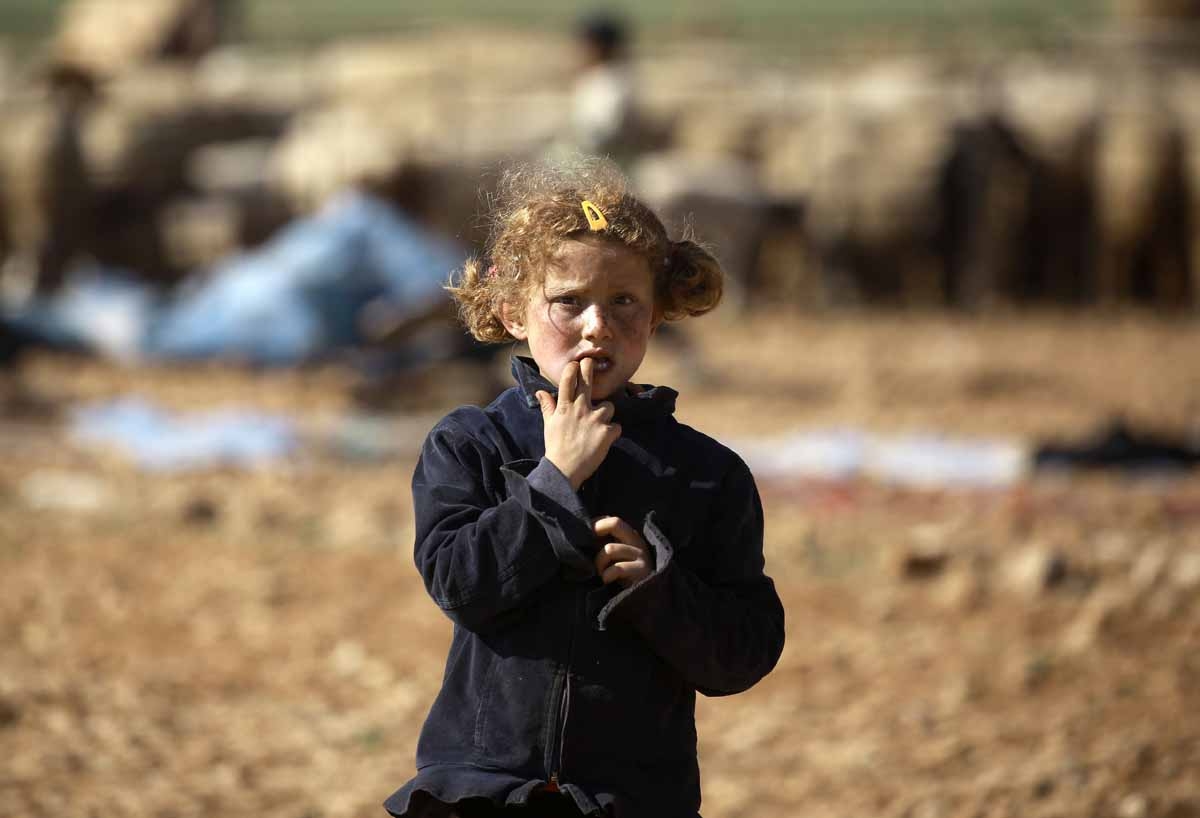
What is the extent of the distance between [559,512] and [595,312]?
0.32 metres

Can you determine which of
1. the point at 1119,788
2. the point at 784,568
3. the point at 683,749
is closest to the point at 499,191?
the point at 683,749

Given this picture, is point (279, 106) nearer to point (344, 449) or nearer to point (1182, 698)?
point (344, 449)

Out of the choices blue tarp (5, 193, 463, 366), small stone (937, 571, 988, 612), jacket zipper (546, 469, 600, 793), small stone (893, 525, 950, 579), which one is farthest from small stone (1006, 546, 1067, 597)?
blue tarp (5, 193, 463, 366)

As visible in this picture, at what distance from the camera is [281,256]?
38.0 feet

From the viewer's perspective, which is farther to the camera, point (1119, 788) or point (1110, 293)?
point (1110, 293)

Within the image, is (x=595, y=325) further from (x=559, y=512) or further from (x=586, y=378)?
(x=559, y=512)

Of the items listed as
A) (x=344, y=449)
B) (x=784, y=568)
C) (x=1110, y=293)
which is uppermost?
(x=1110, y=293)

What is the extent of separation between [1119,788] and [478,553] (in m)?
2.40

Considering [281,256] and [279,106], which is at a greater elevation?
[279,106]

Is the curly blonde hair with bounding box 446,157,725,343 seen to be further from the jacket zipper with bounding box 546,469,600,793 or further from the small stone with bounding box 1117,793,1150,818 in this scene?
the small stone with bounding box 1117,793,1150,818

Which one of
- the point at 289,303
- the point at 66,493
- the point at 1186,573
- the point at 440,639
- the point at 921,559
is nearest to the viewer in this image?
the point at 440,639

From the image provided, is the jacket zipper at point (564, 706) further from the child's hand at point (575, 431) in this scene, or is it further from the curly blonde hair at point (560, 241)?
the curly blonde hair at point (560, 241)

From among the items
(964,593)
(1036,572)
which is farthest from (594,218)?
(1036,572)

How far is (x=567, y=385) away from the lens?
247cm
